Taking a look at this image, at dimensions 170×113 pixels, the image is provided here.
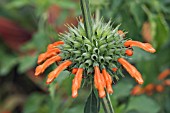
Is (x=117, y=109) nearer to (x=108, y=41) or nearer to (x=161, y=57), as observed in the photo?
(x=108, y=41)

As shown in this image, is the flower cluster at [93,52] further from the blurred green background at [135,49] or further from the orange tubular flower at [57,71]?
the blurred green background at [135,49]

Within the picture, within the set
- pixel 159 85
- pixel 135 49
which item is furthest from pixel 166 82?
pixel 135 49

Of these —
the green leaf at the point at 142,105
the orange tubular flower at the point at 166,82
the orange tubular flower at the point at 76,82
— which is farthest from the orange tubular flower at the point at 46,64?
the orange tubular flower at the point at 166,82

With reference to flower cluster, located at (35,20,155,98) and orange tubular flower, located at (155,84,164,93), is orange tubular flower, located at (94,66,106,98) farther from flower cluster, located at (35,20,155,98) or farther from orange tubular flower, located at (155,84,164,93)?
orange tubular flower, located at (155,84,164,93)

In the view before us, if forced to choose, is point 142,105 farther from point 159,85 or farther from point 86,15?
point 86,15

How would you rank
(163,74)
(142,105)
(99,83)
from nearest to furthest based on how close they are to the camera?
(99,83), (142,105), (163,74)

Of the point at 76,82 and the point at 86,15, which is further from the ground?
the point at 86,15

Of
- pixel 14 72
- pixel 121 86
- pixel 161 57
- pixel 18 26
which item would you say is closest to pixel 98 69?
pixel 121 86
